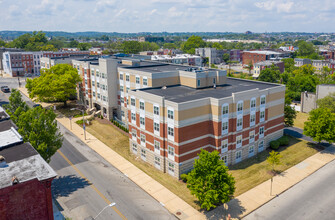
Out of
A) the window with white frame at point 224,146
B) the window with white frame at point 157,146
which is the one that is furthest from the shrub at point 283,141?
the window with white frame at point 157,146

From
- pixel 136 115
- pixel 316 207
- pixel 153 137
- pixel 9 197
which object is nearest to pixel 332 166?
pixel 316 207

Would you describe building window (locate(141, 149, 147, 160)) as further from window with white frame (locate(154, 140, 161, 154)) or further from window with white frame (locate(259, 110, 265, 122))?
window with white frame (locate(259, 110, 265, 122))

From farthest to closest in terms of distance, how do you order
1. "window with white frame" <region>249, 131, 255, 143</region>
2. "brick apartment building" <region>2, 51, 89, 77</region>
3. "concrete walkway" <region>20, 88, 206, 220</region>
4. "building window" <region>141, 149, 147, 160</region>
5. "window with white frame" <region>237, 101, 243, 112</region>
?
1. "brick apartment building" <region>2, 51, 89, 77</region>
2. "window with white frame" <region>249, 131, 255, 143</region>
3. "building window" <region>141, 149, 147, 160</region>
4. "window with white frame" <region>237, 101, 243, 112</region>
5. "concrete walkway" <region>20, 88, 206, 220</region>

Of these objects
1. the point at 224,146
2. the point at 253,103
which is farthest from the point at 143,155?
the point at 253,103

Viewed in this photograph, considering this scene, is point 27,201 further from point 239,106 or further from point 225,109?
point 239,106

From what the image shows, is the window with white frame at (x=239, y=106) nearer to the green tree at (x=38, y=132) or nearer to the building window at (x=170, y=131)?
the building window at (x=170, y=131)

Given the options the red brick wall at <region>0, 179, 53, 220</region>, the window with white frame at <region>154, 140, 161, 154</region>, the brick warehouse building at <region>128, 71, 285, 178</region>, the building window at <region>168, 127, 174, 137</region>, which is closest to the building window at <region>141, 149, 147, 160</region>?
the brick warehouse building at <region>128, 71, 285, 178</region>
